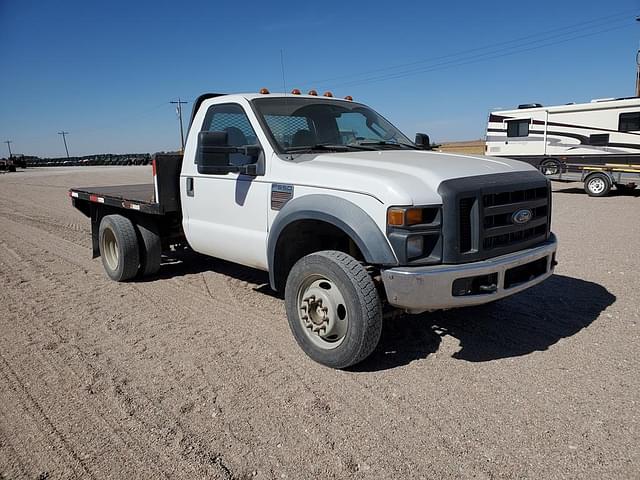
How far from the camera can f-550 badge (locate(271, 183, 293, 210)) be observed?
3947 mm

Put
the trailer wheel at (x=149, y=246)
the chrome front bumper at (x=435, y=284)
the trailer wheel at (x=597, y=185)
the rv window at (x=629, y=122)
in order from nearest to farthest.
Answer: the chrome front bumper at (x=435, y=284)
the trailer wheel at (x=149, y=246)
the trailer wheel at (x=597, y=185)
the rv window at (x=629, y=122)

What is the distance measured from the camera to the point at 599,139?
17.4m

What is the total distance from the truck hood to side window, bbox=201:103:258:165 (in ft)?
2.05

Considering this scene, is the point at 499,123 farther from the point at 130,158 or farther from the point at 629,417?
the point at 130,158

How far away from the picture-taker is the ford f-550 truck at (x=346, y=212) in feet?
10.6

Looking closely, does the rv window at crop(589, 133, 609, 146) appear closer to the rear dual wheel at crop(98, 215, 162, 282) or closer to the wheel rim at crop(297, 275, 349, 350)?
the rear dual wheel at crop(98, 215, 162, 282)

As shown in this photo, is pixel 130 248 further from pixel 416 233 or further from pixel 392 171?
pixel 416 233

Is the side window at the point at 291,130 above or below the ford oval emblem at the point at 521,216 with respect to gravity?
above

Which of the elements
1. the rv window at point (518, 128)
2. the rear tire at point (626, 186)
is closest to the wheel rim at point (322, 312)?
the rear tire at point (626, 186)

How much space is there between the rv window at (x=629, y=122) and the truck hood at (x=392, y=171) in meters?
15.9

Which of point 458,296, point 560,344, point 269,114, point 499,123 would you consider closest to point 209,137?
point 269,114

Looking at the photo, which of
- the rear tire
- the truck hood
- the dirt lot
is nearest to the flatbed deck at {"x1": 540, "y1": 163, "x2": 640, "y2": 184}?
the rear tire

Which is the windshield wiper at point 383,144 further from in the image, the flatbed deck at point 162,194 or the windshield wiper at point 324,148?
the flatbed deck at point 162,194

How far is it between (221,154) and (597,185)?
15277 mm
